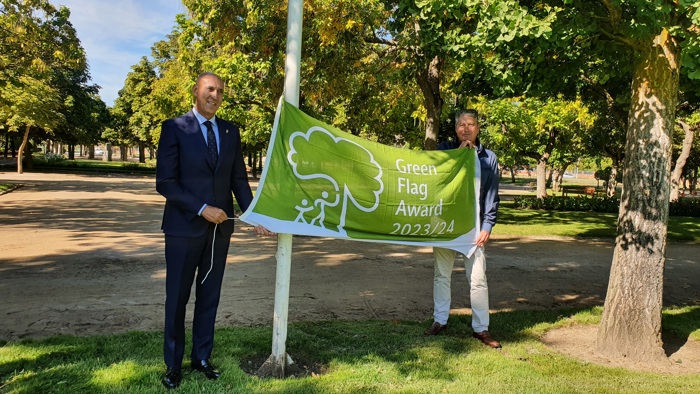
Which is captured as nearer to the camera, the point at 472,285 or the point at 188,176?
Result: the point at 188,176

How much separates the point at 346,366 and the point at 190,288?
54.9 inches

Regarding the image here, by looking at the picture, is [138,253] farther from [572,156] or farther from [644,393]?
[572,156]

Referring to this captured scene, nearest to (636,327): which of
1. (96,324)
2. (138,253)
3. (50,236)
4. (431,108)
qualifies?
(96,324)

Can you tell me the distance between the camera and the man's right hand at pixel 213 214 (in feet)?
11.3

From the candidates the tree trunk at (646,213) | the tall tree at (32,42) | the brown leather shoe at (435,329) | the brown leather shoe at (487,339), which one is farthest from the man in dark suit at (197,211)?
the tall tree at (32,42)

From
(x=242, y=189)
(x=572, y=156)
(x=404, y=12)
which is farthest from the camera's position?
(x=572, y=156)

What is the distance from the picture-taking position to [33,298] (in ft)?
19.4

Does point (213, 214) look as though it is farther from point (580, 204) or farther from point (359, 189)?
point (580, 204)

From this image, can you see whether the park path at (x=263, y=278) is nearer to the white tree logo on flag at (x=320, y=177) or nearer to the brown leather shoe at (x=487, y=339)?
the brown leather shoe at (x=487, y=339)

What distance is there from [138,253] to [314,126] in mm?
6333

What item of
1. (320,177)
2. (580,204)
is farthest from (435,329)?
(580,204)

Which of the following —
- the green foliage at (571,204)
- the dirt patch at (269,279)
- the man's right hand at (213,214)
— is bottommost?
the dirt patch at (269,279)

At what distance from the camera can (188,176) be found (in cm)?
349

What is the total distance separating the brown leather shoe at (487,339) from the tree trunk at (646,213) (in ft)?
3.63
